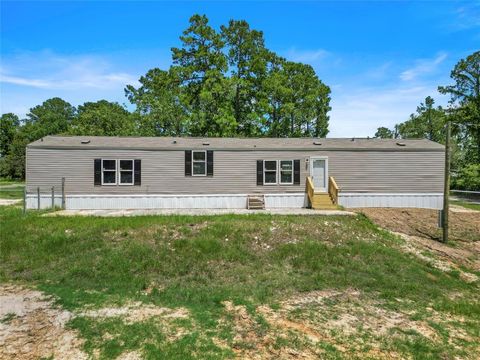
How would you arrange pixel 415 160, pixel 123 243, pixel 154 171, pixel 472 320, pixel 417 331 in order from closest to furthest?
pixel 417 331, pixel 472 320, pixel 123 243, pixel 154 171, pixel 415 160

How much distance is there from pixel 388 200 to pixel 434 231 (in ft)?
12.3

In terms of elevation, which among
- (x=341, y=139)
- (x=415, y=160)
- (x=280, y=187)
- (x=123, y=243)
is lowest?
(x=123, y=243)

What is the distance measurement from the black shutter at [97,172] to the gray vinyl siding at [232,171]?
0.13 m

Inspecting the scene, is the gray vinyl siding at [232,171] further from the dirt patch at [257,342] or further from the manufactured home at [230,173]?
the dirt patch at [257,342]

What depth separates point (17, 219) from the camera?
1139 centimetres

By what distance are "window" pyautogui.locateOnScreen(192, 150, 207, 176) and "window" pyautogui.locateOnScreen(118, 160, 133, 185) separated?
9.88 ft

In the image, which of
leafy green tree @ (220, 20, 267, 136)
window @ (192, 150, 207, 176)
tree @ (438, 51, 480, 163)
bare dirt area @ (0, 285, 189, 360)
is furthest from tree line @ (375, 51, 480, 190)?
bare dirt area @ (0, 285, 189, 360)

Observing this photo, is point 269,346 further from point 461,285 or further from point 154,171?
point 154,171

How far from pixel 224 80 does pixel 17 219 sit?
17.8 meters

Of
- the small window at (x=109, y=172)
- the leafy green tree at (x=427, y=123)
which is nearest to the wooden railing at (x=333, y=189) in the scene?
the small window at (x=109, y=172)

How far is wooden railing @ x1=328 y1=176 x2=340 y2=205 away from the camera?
14.8m

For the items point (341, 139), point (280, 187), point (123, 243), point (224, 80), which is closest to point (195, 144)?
point (280, 187)

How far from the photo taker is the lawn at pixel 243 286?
4930mm

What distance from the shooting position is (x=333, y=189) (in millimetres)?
15062
